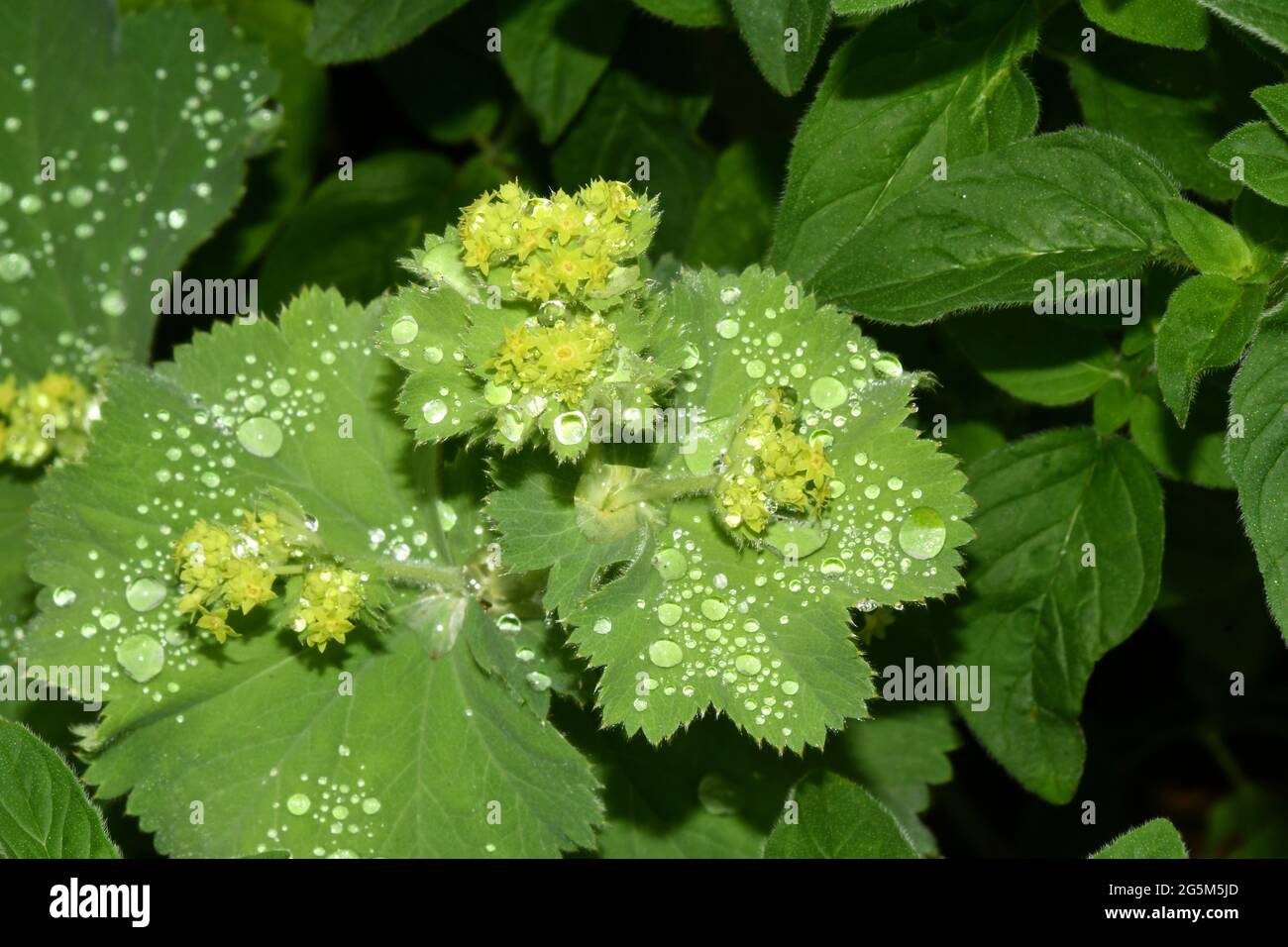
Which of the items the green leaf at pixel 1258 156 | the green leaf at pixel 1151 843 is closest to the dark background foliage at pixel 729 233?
the green leaf at pixel 1258 156

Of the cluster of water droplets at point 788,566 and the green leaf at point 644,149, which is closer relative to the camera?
the cluster of water droplets at point 788,566

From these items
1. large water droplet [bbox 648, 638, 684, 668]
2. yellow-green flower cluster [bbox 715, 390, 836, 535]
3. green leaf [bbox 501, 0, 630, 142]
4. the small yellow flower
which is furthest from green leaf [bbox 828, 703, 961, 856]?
green leaf [bbox 501, 0, 630, 142]

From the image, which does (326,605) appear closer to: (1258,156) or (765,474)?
(765,474)

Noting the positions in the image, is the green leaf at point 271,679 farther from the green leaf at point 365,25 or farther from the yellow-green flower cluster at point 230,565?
the green leaf at point 365,25

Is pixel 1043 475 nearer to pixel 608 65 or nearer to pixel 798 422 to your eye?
pixel 798 422

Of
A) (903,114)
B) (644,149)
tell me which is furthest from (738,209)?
(903,114)

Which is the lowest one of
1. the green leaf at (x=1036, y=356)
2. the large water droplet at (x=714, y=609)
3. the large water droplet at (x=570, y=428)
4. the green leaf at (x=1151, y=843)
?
the green leaf at (x=1151, y=843)
